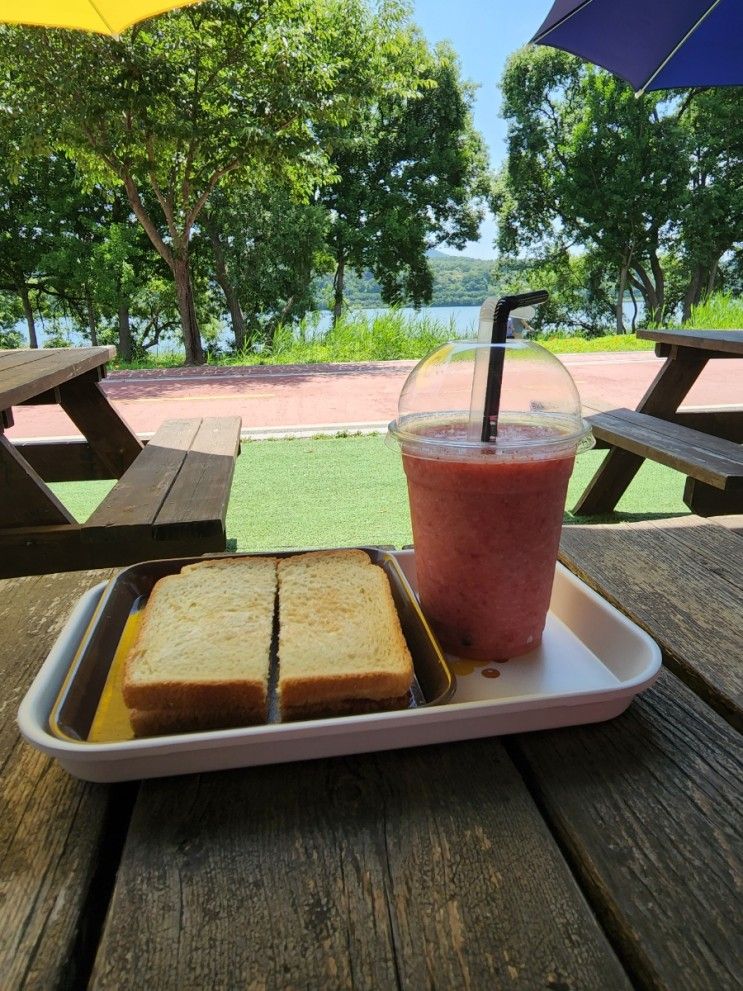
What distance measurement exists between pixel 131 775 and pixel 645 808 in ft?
1.57

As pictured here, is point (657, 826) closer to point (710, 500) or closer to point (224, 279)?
point (710, 500)

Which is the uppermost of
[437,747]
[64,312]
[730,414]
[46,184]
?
[46,184]

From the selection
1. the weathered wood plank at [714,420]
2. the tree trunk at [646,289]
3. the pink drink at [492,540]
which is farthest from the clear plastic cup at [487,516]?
the tree trunk at [646,289]

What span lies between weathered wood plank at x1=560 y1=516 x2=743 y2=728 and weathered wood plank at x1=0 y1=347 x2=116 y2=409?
6.36 ft

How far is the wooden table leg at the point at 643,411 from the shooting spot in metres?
3.88

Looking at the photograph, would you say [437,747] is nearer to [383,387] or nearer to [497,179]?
[383,387]

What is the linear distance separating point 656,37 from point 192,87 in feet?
33.9

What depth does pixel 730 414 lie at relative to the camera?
4117mm

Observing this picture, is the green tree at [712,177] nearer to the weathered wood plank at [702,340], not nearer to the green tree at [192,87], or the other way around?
the green tree at [192,87]

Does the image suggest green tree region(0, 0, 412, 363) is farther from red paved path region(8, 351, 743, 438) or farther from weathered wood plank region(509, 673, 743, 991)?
weathered wood plank region(509, 673, 743, 991)

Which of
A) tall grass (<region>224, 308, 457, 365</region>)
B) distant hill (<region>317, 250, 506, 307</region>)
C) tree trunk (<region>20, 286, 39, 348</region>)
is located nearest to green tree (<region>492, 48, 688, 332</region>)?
distant hill (<region>317, 250, 506, 307</region>)

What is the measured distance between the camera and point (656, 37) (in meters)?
3.66

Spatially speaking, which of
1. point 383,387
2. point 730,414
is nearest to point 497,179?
point 383,387

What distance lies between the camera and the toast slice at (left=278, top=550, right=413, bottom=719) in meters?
0.70
